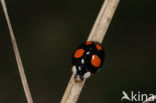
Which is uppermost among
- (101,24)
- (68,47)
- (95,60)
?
(101,24)

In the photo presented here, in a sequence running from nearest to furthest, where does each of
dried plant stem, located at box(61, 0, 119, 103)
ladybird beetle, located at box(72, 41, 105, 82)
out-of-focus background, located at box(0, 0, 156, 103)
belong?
dried plant stem, located at box(61, 0, 119, 103) → ladybird beetle, located at box(72, 41, 105, 82) → out-of-focus background, located at box(0, 0, 156, 103)

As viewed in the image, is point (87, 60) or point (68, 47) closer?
point (87, 60)

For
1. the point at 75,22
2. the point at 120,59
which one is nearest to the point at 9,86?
the point at 75,22

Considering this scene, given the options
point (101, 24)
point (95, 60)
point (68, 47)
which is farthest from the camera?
point (68, 47)

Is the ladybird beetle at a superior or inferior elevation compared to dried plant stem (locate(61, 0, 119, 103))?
inferior

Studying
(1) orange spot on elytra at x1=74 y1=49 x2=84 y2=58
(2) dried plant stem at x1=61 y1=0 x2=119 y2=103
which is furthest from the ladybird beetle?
(2) dried plant stem at x1=61 y1=0 x2=119 y2=103

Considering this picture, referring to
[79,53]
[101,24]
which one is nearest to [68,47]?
[79,53]

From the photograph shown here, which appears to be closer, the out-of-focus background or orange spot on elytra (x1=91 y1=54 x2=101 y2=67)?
orange spot on elytra (x1=91 y1=54 x2=101 y2=67)

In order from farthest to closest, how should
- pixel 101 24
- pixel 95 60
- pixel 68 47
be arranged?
pixel 68 47 < pixel 95 60 < pixel 101 24

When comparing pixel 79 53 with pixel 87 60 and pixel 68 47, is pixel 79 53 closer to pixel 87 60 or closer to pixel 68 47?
pixel 87 60

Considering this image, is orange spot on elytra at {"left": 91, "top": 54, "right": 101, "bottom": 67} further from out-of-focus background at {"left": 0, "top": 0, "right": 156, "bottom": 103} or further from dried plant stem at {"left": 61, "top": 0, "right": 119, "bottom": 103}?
out-of-focus background at {"left": 0, "top": 0, "right": 156, "bottom": 103}
